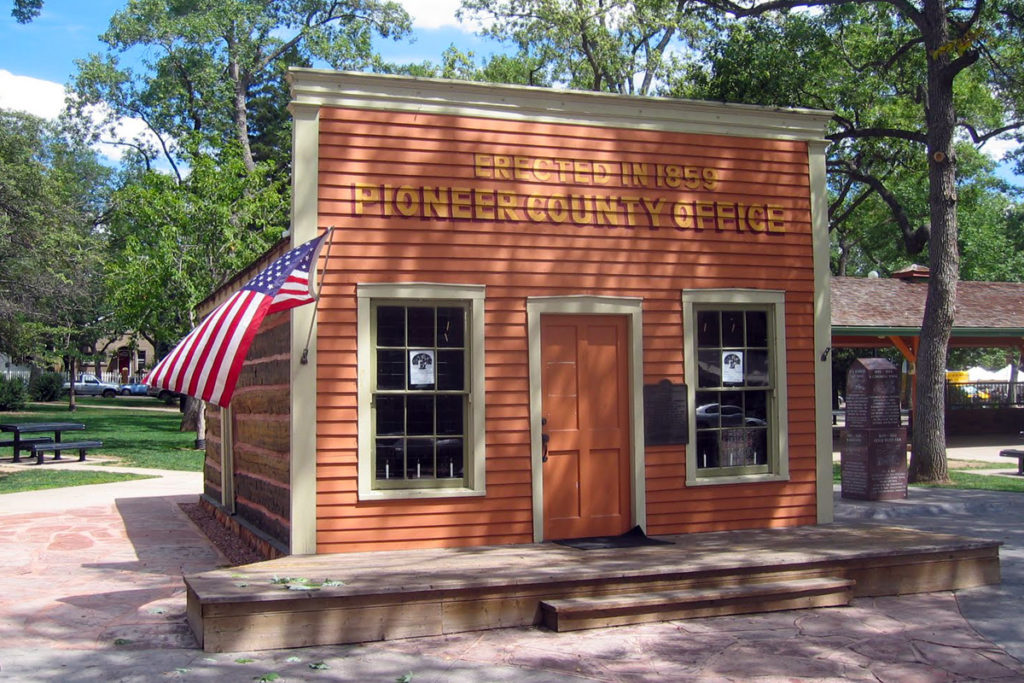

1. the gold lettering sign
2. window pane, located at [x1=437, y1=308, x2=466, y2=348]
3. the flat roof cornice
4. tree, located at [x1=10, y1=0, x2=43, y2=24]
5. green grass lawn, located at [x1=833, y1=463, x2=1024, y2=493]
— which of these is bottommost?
green grass lawn, located at [x1=833, y1=463, x2=1024, y2=493]

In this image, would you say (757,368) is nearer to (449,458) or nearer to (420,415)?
(449,458)

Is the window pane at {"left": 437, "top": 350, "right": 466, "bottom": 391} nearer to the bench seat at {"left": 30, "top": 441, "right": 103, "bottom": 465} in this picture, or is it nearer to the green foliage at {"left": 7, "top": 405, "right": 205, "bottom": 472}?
the green foliage at {"left": 7, "top": 405, "right": 205, "bottom": 472}

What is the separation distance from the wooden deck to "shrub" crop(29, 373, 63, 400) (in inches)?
1835

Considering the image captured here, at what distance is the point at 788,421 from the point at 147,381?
6.17 meters

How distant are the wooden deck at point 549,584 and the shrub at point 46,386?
46608mm

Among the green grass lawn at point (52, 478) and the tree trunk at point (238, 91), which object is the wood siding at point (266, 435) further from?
the tree trunk at point (238, 91)

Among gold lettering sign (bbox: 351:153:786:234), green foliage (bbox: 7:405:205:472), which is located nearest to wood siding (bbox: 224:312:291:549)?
gold lettering sign (bbox: 351:153:786:234)

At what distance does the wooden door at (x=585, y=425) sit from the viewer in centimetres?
903

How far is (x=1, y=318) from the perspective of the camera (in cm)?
2289

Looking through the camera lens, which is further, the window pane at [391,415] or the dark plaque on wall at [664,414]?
the dark plaque on wall at [664,414]

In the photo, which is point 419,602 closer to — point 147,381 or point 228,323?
point 228,323

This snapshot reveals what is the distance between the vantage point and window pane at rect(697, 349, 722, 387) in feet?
31.6

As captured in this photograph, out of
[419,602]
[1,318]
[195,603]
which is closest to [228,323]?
[195,603]

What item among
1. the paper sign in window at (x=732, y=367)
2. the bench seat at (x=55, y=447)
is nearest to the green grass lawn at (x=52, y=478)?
the bench seat at (x=55, y=447)
